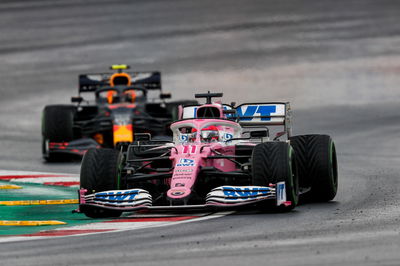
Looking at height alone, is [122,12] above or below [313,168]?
above

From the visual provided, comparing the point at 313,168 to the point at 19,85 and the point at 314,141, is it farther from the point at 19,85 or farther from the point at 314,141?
the point at 19,85

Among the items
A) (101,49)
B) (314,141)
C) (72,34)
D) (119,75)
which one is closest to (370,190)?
(314,141)

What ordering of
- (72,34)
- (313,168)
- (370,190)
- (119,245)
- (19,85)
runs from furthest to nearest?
1. (72,34)
2. (19,85)
3. (370,190)
4. (313,168)
5. (119,245)

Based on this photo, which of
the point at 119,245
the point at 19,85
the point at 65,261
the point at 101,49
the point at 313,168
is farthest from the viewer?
the point at 101,49

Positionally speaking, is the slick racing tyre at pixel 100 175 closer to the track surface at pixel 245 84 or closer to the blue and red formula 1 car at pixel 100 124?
the track surface at pixel 245 84

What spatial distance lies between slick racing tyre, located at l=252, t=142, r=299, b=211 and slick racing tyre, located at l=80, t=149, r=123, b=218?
1.93 metres

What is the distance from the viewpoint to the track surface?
457 inches

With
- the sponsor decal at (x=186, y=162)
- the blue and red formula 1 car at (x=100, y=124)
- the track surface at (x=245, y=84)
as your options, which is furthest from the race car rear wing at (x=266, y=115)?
the blue and red formula 1 car at (x=100, y=124)

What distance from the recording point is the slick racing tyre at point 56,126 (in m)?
26.1

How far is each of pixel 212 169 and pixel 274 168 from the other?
3.21 ft

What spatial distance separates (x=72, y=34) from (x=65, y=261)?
123 ft

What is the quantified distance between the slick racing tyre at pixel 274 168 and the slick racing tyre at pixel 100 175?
6.32 feet

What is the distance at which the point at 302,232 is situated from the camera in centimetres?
1263

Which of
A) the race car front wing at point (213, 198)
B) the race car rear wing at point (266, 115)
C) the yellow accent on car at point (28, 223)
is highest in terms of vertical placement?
the race car rear wing at point (266, 115)
